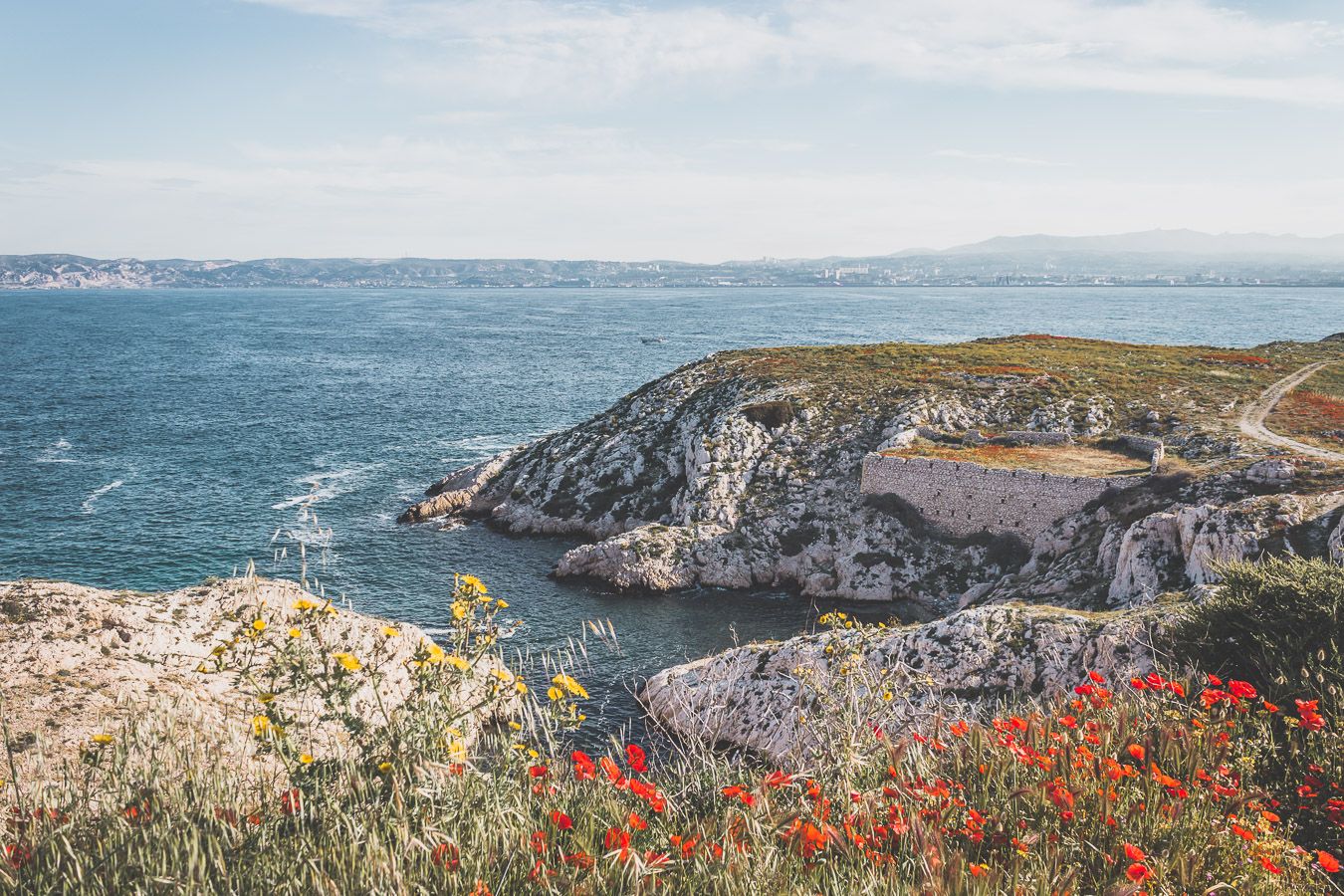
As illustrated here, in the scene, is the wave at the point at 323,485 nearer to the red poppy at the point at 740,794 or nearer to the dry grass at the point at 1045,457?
the dry grass at the point at 1045,457

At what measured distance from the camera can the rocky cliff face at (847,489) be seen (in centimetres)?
3316

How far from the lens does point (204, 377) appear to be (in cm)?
10494

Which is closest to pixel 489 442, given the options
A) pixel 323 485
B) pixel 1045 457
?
pixel 323 485

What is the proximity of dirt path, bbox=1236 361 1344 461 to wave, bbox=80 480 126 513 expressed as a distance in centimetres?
6562

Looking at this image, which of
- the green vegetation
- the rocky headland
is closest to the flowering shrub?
the rocky headland

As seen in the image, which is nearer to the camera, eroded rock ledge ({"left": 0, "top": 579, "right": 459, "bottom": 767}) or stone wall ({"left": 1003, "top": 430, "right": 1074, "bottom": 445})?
eroded rock ledge ({"left": 0, "top": 579, "right": 459, "bottom": 767})

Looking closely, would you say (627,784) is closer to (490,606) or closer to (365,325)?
(490,606)

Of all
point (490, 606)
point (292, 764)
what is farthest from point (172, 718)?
point (490, 606)

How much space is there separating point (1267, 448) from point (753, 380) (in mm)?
31099

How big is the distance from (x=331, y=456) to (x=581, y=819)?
65435 mm

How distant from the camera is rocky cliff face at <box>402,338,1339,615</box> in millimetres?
33156

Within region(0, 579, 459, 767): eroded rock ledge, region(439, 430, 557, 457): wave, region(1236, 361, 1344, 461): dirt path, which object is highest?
region(1236, 361, 1344, 461): dirt path

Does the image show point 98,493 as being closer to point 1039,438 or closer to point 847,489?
point 847,489

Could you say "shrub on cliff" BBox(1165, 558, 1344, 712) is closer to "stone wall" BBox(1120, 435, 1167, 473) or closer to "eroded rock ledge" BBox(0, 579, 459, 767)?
"eroded rock ledge" BBox(0, 579, 459, 767)
